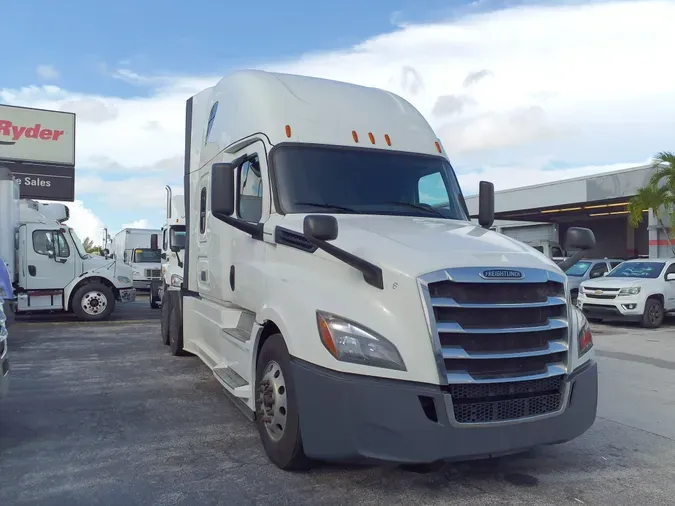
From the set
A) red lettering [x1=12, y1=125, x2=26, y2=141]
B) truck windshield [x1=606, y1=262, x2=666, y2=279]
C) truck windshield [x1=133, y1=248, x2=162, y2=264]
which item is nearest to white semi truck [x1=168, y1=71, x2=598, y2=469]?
truck windshield [x1=606, y1=262, x2=666, y2=279]

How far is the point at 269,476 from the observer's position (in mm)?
4367

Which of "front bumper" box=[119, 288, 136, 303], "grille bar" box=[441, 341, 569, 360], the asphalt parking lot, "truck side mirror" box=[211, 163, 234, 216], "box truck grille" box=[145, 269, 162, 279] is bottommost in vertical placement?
the asphalt parking lot

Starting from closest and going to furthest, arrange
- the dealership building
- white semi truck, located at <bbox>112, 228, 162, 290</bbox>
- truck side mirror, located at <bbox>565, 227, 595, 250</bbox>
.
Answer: truck side mirror, located at <bbox>565, 227, 595, 250</bbox> → white semi truck, located at <bbox>112, 228, 162, 290</bbox> → the dealership building

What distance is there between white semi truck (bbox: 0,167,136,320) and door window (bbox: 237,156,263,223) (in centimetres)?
1041

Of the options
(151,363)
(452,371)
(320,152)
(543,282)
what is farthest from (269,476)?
(151,363)

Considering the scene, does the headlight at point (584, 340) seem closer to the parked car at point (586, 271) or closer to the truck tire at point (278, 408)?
the truck tire at point (278, 408)

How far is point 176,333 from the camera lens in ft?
30.4

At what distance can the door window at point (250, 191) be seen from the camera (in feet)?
17.6

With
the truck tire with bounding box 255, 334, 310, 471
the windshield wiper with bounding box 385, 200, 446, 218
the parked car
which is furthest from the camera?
the parked car

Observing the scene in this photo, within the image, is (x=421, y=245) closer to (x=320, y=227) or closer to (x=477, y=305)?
(x=477, y=305)

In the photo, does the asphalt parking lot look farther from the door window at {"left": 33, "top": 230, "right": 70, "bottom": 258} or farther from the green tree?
the green tree

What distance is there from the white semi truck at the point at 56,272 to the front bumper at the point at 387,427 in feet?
40.8

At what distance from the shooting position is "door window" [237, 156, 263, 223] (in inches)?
212

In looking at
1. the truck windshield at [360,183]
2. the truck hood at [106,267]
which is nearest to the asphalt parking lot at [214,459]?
the truck windshield at [360,183]
